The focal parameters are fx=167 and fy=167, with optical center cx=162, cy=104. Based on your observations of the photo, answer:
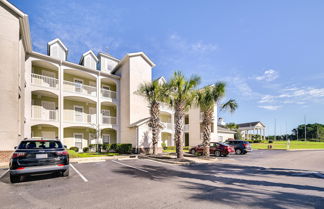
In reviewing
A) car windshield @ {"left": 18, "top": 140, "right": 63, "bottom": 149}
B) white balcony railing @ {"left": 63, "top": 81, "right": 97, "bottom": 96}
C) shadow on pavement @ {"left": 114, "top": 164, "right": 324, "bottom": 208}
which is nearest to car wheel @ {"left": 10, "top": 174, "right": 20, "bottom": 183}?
car windshield @ {"left": 18, "top": 140, "right": 63, "bottom": 149}

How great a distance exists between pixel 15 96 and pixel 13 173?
8.64m

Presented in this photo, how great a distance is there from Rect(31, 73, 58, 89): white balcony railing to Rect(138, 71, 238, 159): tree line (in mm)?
10098

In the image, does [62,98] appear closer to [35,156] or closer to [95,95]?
[95,95]

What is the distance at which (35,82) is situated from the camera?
17484 millimetres

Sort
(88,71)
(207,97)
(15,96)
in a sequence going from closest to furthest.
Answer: (15,96) → (207,97) → (88,71)

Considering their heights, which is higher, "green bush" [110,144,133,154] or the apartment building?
the apartment building

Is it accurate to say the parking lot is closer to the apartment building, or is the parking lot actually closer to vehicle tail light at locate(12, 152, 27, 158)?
vehicle tail light at locate(12, 152, 27, 158)

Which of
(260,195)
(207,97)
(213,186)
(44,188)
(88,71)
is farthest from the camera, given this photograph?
(88,71)

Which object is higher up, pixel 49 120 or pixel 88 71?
pixel 88 71

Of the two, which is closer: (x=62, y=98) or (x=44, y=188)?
(x=44, y=188)

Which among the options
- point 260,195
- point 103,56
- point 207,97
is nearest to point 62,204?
point 260,195

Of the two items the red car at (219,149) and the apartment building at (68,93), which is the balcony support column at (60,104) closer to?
the apartment building at (68,93)

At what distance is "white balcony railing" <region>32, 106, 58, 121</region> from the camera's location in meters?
17.8

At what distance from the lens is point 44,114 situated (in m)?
18.3
